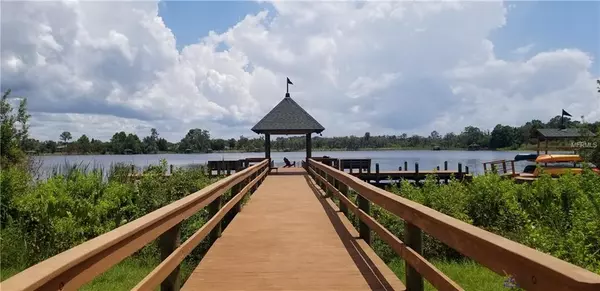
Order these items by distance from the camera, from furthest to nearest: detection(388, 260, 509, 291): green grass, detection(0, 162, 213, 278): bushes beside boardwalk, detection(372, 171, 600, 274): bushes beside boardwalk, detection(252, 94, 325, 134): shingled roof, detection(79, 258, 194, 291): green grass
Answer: detection(252, 94, 325, 134): shingled roof → detection(0, 162, 213, 278): bushes beside boardwalk → detection(372, 171, 600, 274): bushes beside boardwalk → detection(79, 258, 194, 291): green grass → detection(388, 260, 509, 291): green grass

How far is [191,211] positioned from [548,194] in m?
10.3

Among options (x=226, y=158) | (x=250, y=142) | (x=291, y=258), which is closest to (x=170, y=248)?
(x=291, y=258)

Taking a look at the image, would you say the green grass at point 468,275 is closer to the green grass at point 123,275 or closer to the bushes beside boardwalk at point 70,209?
the green grass at point 123,275

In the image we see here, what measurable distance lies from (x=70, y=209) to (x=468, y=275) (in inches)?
319

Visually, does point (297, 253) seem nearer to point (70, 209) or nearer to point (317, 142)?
point (70, 209)

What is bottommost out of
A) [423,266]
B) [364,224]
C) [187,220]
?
[187,220]

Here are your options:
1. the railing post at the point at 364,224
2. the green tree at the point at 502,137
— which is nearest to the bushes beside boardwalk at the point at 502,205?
the railing post at the point at 364,224

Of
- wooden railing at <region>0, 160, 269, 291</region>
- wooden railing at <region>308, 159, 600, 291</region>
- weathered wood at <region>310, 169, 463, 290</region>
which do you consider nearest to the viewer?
wooden railing at <region>308, 159, 600, 291</region>

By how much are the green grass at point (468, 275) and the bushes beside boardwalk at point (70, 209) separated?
14.6 ft

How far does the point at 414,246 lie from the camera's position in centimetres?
373

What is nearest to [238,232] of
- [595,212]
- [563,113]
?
[595,212]

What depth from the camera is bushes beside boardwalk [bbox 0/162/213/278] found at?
394 inches

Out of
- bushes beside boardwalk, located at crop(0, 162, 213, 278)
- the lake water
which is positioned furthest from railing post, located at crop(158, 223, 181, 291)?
the lake water

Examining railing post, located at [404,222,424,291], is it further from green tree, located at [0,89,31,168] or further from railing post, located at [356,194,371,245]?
green tree, located at [0,89,31,168]
